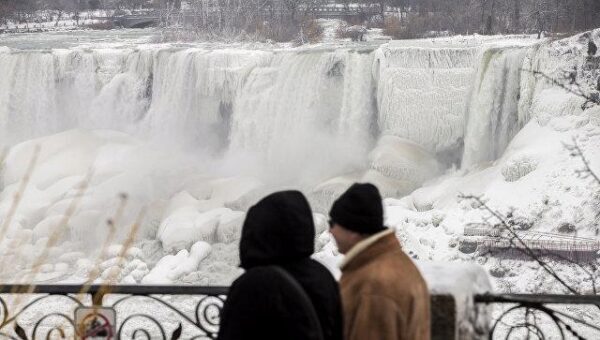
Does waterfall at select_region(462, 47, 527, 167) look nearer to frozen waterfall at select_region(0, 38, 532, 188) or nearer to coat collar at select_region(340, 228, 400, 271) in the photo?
frozen waterfall at select_region(0, 38, 532, 188)

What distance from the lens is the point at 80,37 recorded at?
35.7 metres

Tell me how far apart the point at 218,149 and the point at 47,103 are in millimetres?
5816

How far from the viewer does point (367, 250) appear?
2.61 m

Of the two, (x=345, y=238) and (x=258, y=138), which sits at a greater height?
(x=345, y=238)

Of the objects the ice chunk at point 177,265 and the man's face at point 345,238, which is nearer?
the man's face at point 345,238

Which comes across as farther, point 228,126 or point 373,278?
point 228,126

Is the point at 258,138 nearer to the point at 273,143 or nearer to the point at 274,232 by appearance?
the point at 273,143

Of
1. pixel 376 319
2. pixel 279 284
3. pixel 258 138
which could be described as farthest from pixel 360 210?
pixel 258 138

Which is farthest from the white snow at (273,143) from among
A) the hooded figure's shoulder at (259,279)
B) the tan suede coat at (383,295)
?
the hooded figure's shoulder at (259,279)

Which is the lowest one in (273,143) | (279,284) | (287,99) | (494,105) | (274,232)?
(273,143)

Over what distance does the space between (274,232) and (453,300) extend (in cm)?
112

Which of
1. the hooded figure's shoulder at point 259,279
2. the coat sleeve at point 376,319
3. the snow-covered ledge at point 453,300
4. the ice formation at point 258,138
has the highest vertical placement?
the hooded figure's shoulder at point 259,279

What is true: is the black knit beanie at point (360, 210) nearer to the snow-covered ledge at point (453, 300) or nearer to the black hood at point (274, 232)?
the black hood at point (274, 232)

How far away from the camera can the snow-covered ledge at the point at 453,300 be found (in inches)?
123
